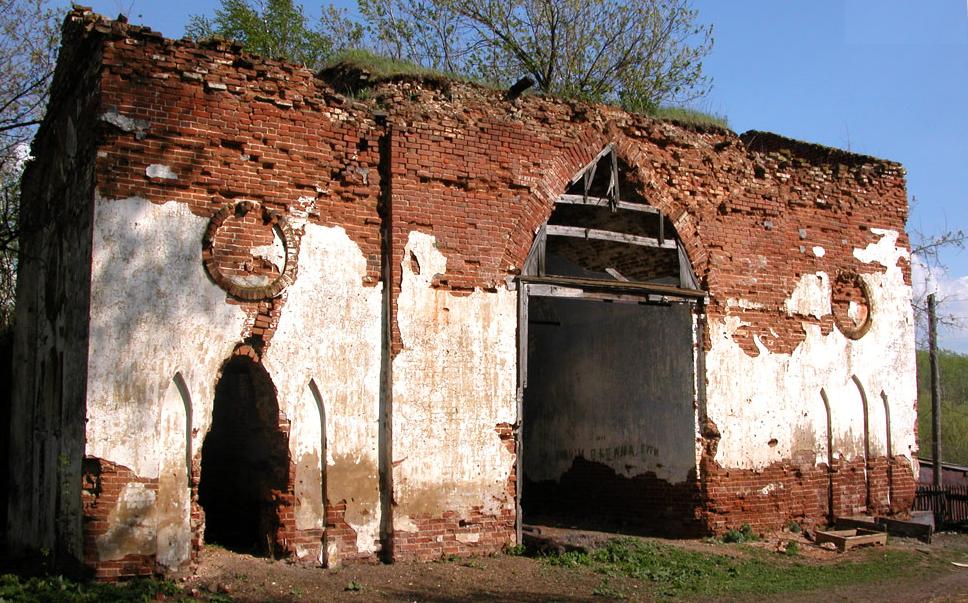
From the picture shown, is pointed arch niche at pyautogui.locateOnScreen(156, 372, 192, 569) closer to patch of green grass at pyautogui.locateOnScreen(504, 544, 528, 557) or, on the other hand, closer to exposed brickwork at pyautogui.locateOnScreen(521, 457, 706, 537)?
patch of green grass at pyautogui.locateOnScreen(504, 544, 528, 557)

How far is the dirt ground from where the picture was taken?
6.90m

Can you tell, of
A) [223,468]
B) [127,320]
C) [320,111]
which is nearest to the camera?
[127,320]

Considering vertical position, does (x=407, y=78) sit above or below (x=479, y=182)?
above

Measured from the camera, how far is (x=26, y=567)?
786 cm

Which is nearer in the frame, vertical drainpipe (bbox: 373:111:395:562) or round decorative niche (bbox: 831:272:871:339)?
vertical drainpipe (bbox: 373:111:395:562)

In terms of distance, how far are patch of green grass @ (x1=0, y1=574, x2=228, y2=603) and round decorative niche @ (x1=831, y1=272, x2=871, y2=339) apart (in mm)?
8227

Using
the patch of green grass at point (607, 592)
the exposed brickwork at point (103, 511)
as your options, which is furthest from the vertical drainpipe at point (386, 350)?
the exposed brickwork at point (103, 511)

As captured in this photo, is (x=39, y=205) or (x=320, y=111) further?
(x=39, y=205)

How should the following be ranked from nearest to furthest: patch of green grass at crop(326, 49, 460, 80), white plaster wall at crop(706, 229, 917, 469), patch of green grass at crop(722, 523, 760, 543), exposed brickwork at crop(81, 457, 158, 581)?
exposed brickwork at crop(81, 457, 158, 581) → patch of green grass at crop(326, 49, 460, 80) → patch of green grass at crop(722, 523, 760, 543) → white plaster wall at crop(706, 229, 917, 469)

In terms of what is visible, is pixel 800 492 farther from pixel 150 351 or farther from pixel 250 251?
pixel 150 351

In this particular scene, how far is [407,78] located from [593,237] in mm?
2600

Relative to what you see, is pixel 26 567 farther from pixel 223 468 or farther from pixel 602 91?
pixel 602 91

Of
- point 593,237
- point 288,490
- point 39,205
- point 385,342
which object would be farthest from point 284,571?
point 39,205

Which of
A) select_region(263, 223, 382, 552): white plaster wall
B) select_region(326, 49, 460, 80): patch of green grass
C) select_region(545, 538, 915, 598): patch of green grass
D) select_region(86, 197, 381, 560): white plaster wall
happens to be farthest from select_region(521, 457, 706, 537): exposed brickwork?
select_region(326, 49, 460, 80): patch of green grass
